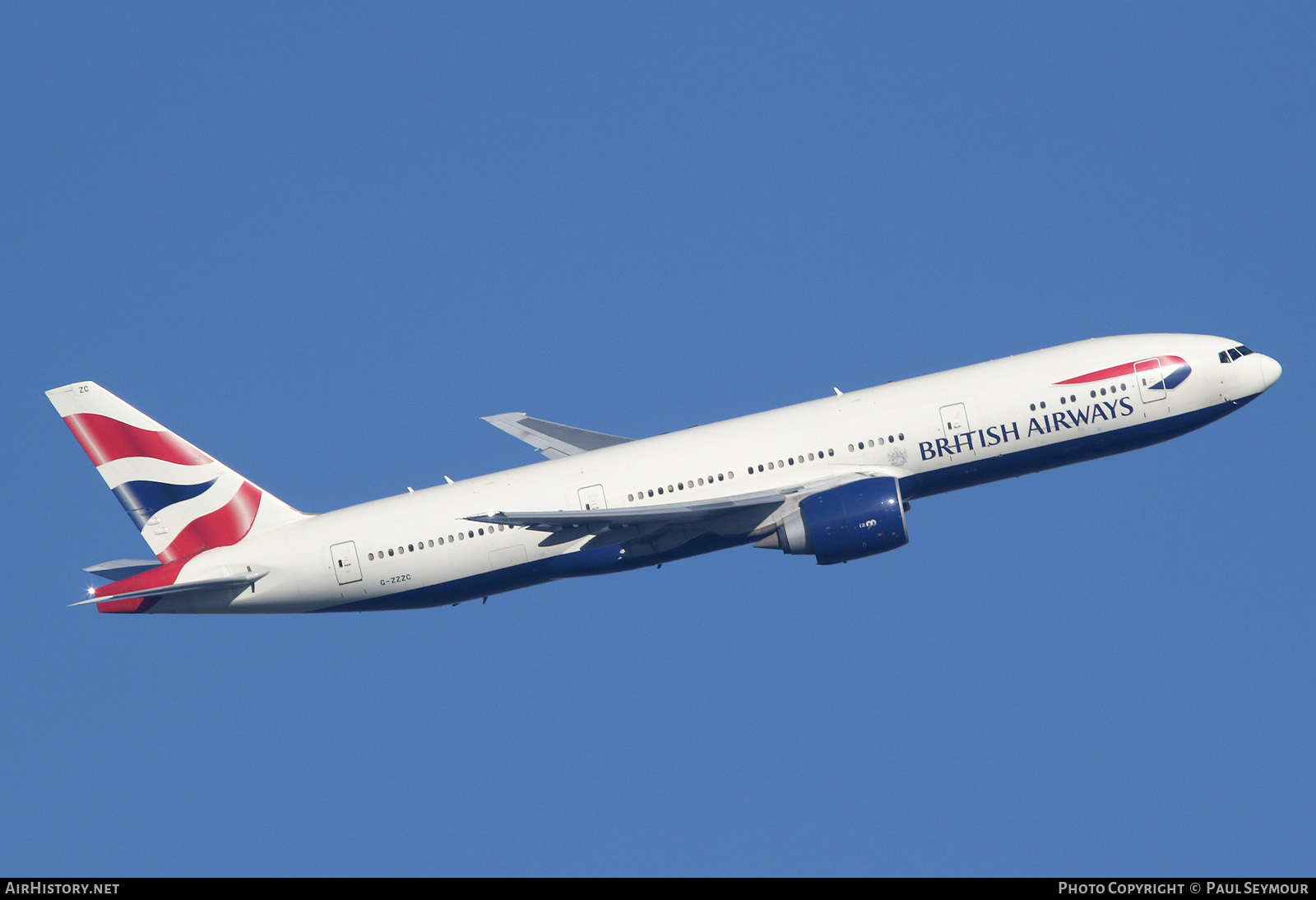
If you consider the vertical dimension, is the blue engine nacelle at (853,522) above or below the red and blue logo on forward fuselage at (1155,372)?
below

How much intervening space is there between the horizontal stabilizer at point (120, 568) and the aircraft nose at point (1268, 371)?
42.2 metres

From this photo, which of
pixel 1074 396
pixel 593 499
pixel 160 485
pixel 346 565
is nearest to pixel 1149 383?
pixel 1074 396

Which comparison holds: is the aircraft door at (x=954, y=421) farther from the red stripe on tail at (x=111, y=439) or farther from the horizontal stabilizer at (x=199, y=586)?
the red stripe on tail at (x=111, y=439)

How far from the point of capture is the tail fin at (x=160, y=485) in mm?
55844

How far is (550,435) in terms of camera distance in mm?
62625

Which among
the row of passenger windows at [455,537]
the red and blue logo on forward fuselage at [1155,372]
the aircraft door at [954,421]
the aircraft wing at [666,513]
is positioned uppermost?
the red and blue logo on forward fuselage at [1155,372]

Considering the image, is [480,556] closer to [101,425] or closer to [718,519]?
[718,519]

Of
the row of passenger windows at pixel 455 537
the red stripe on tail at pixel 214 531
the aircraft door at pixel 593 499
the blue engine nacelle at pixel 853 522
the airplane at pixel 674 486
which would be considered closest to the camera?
the blue engine nacelle at pixel 853 522

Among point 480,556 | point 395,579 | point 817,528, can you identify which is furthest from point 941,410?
point 395,579

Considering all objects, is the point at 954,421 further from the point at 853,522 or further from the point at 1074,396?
the point at 853,522

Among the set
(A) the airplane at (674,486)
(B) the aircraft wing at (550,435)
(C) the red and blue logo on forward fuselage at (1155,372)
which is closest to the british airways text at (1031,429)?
(A) the airplane at (674,486)

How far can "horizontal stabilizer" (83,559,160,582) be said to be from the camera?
54406mm

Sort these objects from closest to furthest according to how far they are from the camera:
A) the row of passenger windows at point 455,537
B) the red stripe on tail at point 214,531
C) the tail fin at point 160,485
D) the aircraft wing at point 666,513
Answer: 1. the aircraft wing at point 666,513
2. the row of passenger windows at point 455,537
3. the red stripe on tail at point 214,531
4. the tail fin at point 160,485

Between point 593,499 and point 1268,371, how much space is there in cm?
2581
